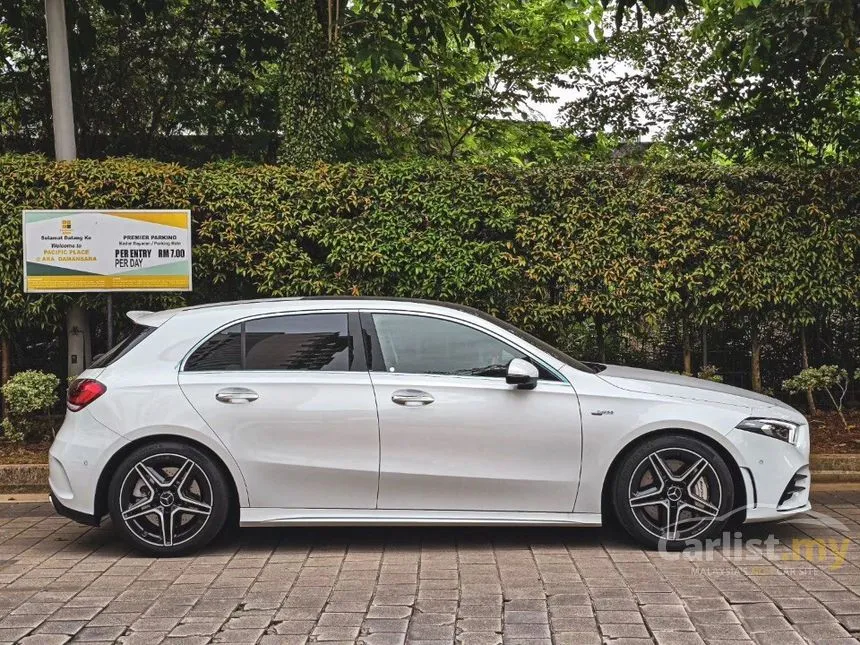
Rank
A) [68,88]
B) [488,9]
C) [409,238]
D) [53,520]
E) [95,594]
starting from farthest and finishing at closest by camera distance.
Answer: [488,9]
[68,88]
[409,238]
[53,520]
[95,594]

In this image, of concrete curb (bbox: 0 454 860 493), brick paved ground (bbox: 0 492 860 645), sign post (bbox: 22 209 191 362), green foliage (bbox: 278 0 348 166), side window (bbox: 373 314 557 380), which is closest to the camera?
brick paved ground (bbox: 0 492 860 645)

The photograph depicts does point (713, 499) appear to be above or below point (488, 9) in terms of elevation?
below

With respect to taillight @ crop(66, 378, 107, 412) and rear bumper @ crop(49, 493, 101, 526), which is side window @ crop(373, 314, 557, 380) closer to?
taillight @ crop(66, 378, 107, 412)

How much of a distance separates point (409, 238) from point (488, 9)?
4.57m

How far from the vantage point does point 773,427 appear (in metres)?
6.23

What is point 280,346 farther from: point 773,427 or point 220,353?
point 773,427

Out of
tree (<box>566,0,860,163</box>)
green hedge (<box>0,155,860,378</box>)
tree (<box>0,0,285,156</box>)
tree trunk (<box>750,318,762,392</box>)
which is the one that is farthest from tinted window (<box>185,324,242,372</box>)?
tree (<box>0,0,285,156</box>)

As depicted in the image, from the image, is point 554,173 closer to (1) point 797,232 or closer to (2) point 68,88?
(1) point 797,232

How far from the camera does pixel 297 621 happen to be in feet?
15.6

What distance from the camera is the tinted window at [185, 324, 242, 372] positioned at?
6309 millimetres

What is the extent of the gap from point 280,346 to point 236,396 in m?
0.44

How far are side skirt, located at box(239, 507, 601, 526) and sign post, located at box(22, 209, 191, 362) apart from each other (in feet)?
12.6

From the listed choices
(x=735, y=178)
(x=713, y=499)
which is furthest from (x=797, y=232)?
(x=713, y=499)

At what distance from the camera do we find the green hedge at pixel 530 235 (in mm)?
9828
